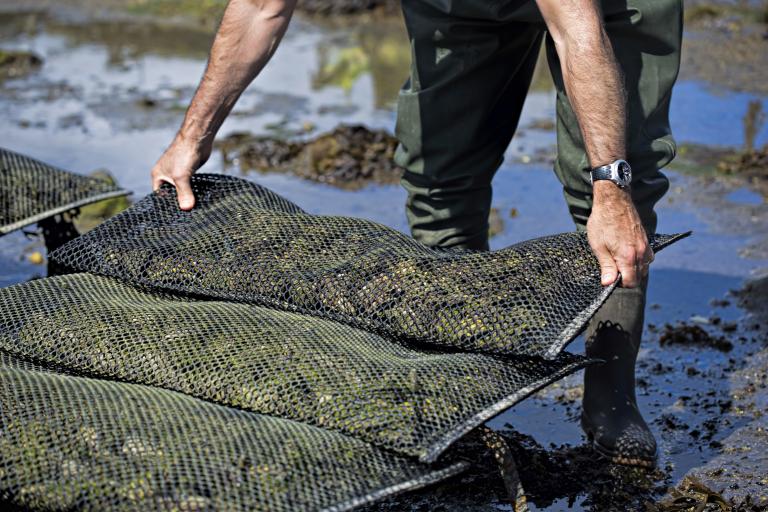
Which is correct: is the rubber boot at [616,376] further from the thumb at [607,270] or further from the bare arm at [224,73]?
the bare arm at [224,73]

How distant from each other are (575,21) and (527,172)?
2.93 meters

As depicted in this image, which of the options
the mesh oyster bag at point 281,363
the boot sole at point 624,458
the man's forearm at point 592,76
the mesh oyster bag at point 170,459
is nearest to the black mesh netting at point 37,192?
the mesh oyster bag at point 281,363

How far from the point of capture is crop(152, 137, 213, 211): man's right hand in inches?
120

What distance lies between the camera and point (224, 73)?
9.99 feet

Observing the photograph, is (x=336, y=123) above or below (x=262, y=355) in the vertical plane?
below

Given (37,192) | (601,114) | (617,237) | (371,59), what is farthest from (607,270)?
(371,59)

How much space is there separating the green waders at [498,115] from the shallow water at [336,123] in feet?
1.90

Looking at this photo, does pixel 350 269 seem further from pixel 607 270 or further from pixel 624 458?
pixel 624 458

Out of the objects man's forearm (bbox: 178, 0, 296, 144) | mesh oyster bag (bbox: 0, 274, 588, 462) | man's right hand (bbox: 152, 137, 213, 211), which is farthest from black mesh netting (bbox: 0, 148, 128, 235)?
mesh oyster bag (bbox: 0, 274, 588, 462)

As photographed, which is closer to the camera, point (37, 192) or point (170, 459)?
point (170, 459)

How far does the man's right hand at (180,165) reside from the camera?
3037mm

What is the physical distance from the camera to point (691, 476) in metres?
2.80

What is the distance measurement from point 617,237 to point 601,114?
31cm

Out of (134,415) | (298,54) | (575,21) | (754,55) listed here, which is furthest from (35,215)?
(754,55)
